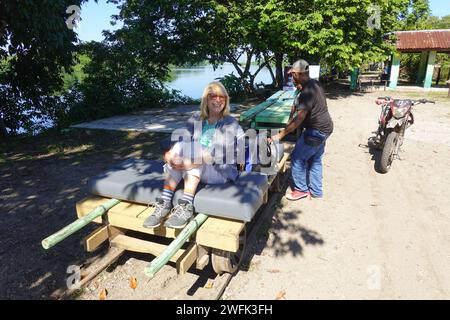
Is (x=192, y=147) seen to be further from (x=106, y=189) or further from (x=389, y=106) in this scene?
(x=389, y=106)

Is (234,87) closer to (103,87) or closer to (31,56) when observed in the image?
(103,87)

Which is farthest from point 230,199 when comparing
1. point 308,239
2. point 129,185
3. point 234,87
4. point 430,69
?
point 430,69

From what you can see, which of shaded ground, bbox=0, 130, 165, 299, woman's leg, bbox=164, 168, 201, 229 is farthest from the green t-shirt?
shaded ground, bbox=0, 130, 165, 299

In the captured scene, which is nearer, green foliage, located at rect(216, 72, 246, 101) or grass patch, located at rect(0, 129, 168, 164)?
grass patch, located at rect(0, 129, 168, 164)

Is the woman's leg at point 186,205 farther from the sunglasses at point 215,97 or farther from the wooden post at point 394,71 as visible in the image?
the wooden post at point 394,71

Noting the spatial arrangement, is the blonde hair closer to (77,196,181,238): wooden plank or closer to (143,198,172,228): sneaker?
(143,198,172,228): sneaker

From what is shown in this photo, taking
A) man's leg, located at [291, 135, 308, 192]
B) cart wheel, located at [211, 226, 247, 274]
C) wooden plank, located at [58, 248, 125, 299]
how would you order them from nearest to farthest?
wooden plank, located at [58, 248, 125, 299]
cart wheel, located at [211, 226, 247, 274]
man's leg, located at [291, 135, 308, 192]

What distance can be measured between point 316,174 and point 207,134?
2099 mm

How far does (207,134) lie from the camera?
352cm

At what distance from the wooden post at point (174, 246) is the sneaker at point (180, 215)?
9 cm

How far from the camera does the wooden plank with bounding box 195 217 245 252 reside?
2682 mm

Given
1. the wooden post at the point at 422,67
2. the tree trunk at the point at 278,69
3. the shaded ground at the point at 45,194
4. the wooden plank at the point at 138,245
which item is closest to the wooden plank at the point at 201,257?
the wooden plank at the point at 138,245

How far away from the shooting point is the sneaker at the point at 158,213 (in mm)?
2936

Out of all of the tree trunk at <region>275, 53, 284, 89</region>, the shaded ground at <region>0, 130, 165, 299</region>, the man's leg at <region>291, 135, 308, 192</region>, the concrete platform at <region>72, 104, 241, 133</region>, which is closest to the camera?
the shaded ground at <region>0, 130, 165, 299</region>
